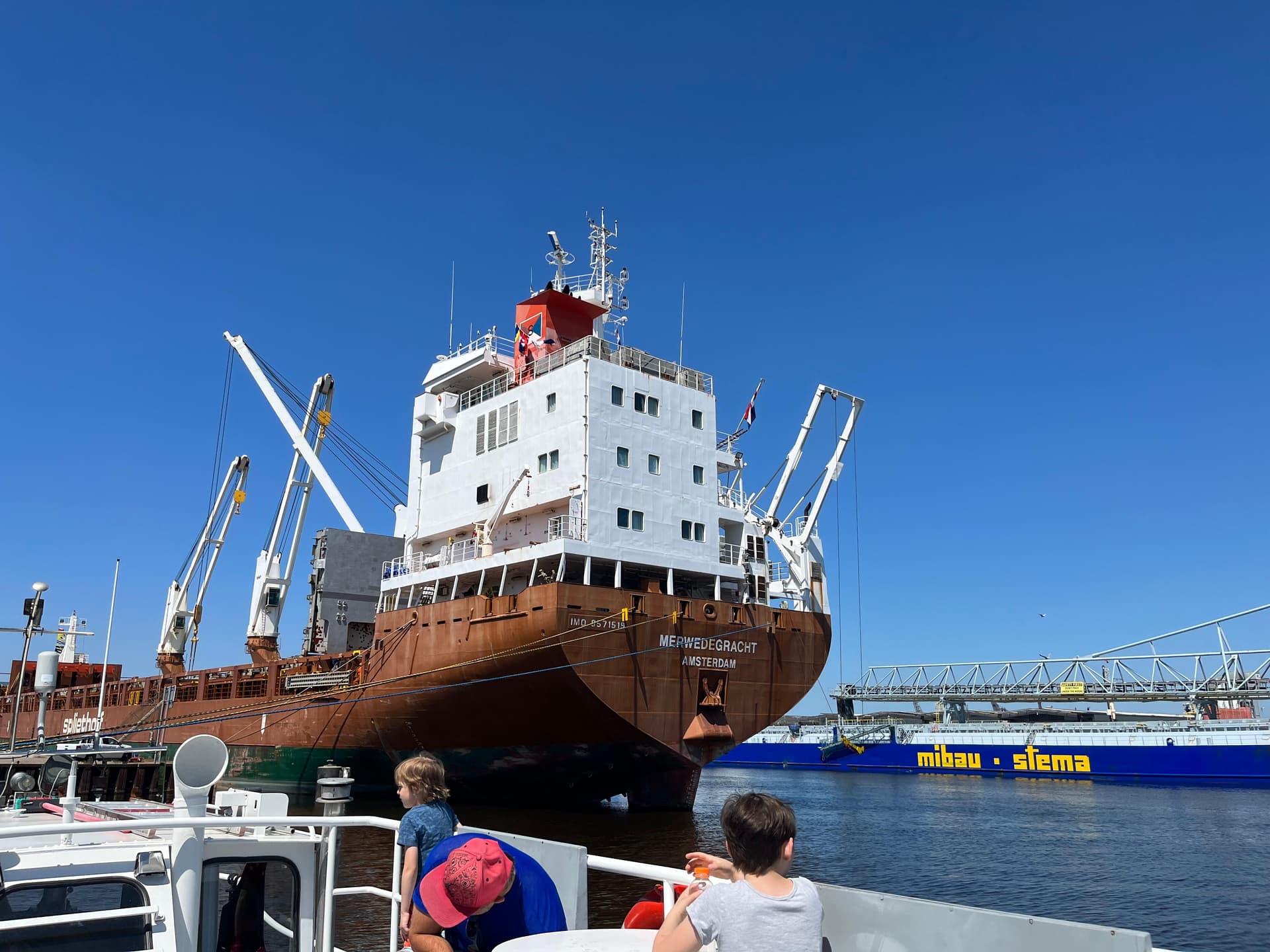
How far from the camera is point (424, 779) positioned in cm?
512

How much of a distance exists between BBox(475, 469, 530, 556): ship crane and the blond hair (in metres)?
21.1

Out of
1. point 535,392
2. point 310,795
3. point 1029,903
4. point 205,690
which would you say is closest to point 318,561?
point 205,690

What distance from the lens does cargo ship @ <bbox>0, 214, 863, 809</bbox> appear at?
23.2 m

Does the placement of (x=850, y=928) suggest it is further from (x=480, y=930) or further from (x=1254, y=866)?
(x=1254, y=866)

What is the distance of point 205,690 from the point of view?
35.8m

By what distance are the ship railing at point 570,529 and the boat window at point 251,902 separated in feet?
60.7

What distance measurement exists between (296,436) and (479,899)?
36.1m

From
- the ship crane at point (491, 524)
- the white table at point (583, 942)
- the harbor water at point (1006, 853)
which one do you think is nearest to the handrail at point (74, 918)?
the white table at point (583, 942)

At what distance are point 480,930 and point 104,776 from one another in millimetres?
17146

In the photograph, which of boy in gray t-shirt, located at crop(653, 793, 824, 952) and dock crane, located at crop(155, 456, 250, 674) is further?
dock crane, located at crop(155, 456, 250, 674)

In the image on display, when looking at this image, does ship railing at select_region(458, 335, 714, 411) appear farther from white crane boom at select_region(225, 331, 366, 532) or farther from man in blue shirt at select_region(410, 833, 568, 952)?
man in blue shirt at select_region(410, 833, 568, 952)

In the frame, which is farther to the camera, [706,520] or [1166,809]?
[1166,809]

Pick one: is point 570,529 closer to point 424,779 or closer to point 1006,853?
point 1006,853

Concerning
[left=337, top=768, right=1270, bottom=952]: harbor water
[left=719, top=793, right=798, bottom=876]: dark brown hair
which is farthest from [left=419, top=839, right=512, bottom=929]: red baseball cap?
[left=337, top=768, right=1270, bottom=952]: harbor water
